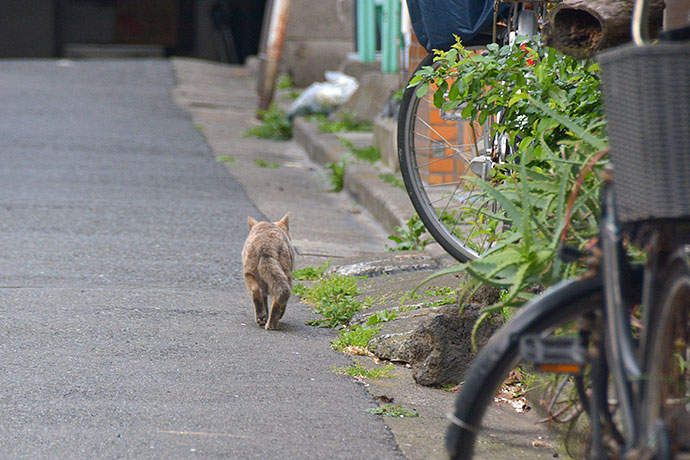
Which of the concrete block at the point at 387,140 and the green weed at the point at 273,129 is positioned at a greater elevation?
the concrete block at the point at 387,140

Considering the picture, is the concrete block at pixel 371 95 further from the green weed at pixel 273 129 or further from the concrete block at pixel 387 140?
the concrete block at pixel 387 140

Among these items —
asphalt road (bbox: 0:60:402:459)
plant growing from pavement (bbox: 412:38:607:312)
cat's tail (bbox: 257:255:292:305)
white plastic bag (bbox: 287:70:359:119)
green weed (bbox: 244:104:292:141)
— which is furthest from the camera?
white plastic bag (bbox: 287:70:359:119)

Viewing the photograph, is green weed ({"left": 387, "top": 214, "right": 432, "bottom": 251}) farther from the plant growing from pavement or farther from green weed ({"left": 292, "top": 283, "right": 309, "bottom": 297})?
the plant growing from pavement

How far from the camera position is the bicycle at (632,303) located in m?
1.92

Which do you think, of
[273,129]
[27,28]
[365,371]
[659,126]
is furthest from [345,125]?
[27,28]

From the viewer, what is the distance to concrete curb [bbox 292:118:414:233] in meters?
6.26

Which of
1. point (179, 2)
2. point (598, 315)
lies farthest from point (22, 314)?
point (179, 2)

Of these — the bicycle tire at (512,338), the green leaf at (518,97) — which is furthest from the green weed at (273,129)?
the bicycle tire at (512,338)

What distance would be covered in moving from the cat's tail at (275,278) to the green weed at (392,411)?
0.96m

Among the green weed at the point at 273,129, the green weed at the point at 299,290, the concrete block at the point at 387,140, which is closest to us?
the green weed at the point at 299,290

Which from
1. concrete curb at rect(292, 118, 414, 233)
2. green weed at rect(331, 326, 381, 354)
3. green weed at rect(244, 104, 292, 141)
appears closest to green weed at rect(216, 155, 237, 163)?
concrete curb at rect(292, 118, 414, 233)

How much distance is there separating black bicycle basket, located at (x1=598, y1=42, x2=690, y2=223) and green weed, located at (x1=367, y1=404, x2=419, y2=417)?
1416 mm

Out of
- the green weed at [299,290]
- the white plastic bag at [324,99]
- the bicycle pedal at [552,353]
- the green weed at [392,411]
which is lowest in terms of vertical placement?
the green weed at [299,290]

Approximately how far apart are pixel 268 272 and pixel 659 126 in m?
2.40
